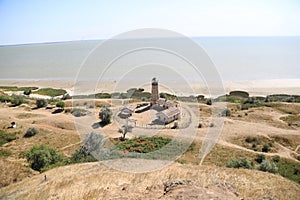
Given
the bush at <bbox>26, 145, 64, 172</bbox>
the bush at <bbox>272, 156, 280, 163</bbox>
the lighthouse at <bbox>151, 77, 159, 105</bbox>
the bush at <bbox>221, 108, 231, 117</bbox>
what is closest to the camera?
the bush at <bbox>26, 145, 64, 172</bbox>

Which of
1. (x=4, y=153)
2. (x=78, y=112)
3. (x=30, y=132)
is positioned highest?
(x=78, y=112)

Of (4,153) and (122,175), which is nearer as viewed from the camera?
(122,175)

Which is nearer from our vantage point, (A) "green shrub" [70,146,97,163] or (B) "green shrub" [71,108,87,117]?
(A) "green shrub" [70,146,97,163]

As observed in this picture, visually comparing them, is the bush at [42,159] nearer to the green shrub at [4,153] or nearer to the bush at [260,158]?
the green shrub at [4,153]

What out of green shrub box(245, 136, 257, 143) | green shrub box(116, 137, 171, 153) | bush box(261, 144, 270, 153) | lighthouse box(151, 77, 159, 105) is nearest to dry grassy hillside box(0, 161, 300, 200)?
green shrub box(116, 137, 171, 153)

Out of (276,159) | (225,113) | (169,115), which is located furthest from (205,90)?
(276,159)

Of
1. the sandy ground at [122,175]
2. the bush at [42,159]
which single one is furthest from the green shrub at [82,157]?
the sandy ground at [122,175]

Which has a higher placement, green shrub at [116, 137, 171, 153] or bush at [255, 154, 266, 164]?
green shrub at [116, 137, 171, 153]

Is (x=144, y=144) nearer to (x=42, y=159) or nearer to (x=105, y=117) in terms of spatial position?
(x=42, y=159)

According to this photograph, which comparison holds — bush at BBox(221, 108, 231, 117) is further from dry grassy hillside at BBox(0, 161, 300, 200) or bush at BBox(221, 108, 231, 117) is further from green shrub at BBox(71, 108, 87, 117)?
dry grassy hillside at BBox(0, 161, 300, 200)

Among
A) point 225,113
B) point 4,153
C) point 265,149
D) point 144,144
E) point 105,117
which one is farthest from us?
point 225,113

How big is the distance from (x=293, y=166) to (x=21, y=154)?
17.5 m

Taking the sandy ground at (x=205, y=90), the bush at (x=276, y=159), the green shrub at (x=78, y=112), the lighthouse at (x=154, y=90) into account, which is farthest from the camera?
the sandy ground at (x=205, y=90)

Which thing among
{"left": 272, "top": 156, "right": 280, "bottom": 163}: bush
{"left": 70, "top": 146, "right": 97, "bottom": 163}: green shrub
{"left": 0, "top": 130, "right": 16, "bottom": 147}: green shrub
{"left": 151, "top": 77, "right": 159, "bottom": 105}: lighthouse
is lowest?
{"left": 272, "top": 156, "right": 280, "bottom": 163}: bush
